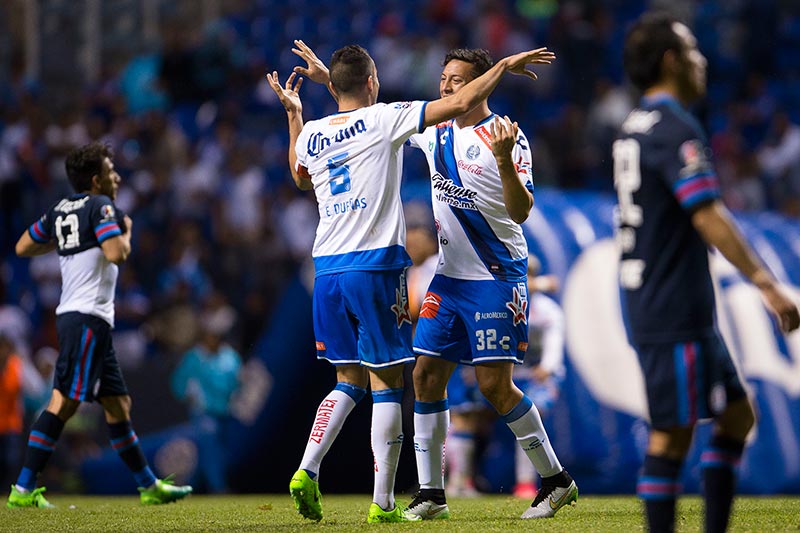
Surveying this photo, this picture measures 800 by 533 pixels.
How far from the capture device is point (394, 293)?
6719 millimetres

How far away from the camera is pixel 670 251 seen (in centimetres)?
480

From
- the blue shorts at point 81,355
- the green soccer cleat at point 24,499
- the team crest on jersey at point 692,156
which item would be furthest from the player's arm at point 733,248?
the green soccer cleat at point 24,499

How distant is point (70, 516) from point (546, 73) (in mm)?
13010

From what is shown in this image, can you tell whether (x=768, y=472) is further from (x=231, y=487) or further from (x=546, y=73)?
(x=546, y=73)

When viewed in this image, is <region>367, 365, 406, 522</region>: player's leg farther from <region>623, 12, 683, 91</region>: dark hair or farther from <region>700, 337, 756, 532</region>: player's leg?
<region>623, 12, 683, 91</region>: dark hair

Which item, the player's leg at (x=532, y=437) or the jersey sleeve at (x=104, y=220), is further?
the jersey sleeve at (x=104, y=220)

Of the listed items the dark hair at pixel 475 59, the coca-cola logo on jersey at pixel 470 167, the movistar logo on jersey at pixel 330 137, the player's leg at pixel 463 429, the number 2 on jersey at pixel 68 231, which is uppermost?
the dark hair at pixel 475 59

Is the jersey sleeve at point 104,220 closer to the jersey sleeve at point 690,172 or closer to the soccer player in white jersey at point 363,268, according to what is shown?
the soccer player in white jersey at point 363,268

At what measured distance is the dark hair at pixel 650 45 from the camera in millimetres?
4883

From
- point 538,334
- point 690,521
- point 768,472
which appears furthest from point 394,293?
point 768,472

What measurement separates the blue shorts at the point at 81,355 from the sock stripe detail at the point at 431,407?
2.58 metres

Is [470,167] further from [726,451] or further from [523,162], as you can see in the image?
[726,451]

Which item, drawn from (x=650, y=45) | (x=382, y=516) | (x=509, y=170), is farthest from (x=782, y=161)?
(x=650, y=45)

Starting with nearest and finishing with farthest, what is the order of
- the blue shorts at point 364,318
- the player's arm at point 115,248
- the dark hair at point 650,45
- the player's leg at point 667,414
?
the player's leg at point 667,414 → the dark hair at point 650,45 → the blue shorts at point 364,318 → the player's arm at point 115,248
